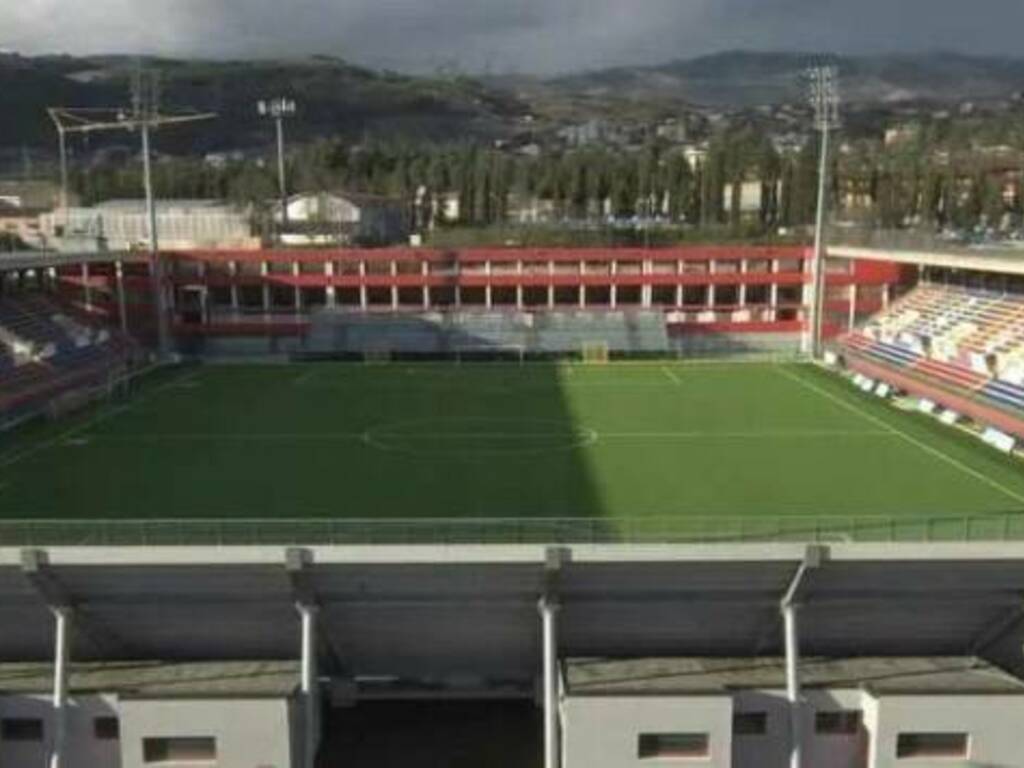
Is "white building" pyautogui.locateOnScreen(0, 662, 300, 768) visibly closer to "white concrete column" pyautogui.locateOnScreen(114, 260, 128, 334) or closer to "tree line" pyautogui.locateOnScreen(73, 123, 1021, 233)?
"white concrete column" pyautogui.locateOnScreen(114, 260, 128, 334)

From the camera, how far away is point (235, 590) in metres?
20.2

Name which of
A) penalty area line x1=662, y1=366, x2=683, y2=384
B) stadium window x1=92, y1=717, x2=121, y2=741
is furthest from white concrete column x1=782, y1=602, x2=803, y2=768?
penalty area line x1=662, y1=366, x2=683, y2=384

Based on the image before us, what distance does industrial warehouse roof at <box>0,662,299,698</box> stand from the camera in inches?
776

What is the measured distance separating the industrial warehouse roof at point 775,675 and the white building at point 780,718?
34 millimetres

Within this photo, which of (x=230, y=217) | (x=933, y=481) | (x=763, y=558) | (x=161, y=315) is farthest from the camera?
(x=230, y=217)

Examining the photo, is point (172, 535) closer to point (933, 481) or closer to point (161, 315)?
point (933, 481)

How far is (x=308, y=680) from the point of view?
19.9 metres

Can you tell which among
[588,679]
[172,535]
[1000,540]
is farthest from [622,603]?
[172,535]

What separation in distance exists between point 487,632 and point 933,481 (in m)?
20.8

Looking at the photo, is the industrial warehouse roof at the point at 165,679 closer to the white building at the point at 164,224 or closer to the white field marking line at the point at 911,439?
the white field marking line at the point at 911,439

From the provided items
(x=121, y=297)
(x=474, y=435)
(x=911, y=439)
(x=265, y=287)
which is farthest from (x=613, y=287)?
(x=911, y=439)

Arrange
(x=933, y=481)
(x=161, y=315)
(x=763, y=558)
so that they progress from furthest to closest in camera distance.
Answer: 1. (x=161, y=315)
2. (x=933, y=481)
3. (x=763, y=558)

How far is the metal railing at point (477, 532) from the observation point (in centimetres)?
1997

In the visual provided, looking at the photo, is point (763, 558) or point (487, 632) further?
point (487, 632)
